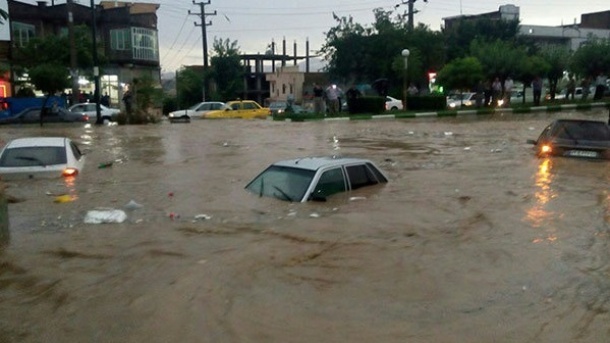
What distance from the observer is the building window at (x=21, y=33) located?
1858 inches

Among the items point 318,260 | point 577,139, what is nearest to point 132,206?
point 318,260

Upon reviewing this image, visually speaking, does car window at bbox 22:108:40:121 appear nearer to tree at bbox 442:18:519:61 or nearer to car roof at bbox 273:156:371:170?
car roof at bbox 273:156:371:170

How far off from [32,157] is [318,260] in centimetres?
752

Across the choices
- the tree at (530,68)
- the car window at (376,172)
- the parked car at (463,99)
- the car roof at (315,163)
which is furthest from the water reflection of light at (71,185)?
the parked car at (463,99)

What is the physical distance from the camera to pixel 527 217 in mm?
10594

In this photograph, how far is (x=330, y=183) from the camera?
34.4 feet

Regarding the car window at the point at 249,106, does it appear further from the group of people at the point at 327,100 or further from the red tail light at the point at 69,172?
the red tail light at the point at 69,172

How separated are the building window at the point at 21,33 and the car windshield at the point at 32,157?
3579cm

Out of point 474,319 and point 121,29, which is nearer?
point 474,319

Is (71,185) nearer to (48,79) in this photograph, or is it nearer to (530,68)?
(48,79)

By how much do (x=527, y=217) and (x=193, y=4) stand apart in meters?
50.3

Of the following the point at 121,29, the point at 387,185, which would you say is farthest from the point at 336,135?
the point at 121,29

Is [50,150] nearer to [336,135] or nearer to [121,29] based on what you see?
[336,135]

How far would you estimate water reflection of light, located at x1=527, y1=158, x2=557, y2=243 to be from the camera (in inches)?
398
